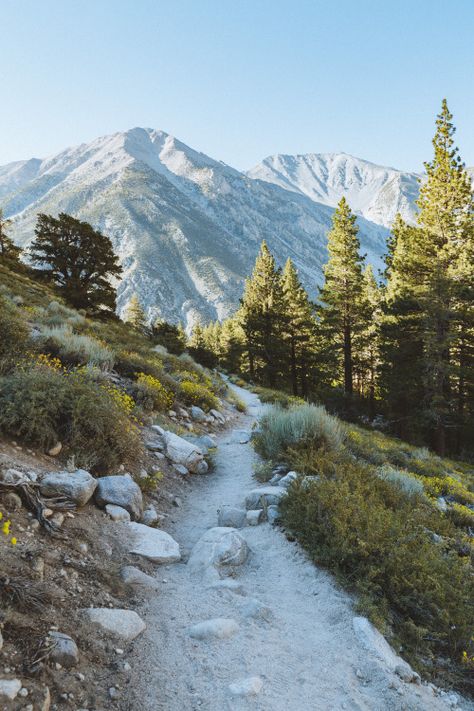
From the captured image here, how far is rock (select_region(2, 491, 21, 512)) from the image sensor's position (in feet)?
11.6

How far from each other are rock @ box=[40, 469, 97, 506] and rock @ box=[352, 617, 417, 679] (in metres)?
2.99

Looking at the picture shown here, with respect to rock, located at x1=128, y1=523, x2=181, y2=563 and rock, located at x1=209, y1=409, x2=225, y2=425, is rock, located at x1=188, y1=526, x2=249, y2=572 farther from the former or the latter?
rock, located at x1=209, y1=409, x2=225, y2=425

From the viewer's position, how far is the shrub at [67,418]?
4.87m

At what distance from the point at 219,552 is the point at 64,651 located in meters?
2.20

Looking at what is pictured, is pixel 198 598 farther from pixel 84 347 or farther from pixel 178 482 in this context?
pixel 84 347

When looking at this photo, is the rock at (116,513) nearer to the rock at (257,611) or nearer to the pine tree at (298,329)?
the rock at (257,611)

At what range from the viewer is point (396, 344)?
2264 cm

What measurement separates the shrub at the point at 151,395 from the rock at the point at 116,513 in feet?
14.1

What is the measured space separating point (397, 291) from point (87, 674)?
885 inches

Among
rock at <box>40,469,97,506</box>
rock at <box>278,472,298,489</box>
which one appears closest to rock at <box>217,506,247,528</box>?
rock at <box>278,472,298,489</box>

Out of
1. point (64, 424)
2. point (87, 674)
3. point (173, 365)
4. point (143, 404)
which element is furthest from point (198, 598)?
point (173, 365)

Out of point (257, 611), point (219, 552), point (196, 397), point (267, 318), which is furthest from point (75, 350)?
point (267, 318)

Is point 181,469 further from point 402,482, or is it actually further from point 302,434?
point 402,482

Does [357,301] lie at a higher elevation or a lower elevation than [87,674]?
higher
